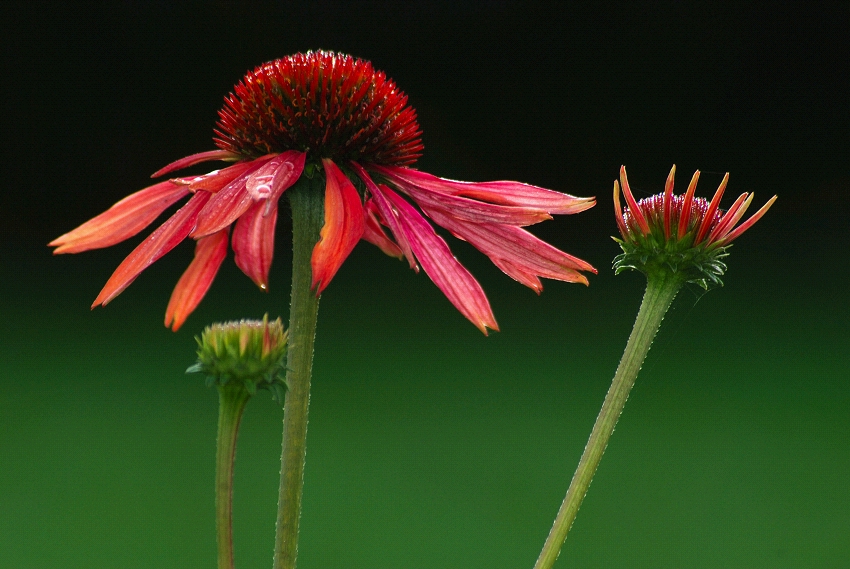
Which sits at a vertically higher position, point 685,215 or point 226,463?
point 685,215

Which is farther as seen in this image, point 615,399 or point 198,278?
point 198,278

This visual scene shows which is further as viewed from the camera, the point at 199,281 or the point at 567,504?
the point at 199,281

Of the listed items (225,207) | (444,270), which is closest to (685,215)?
(444,270)

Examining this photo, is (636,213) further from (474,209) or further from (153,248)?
(153,248)

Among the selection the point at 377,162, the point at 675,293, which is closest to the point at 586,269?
the point at 675,293

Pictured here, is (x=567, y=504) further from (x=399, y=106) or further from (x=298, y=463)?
(x=399, y=106)
